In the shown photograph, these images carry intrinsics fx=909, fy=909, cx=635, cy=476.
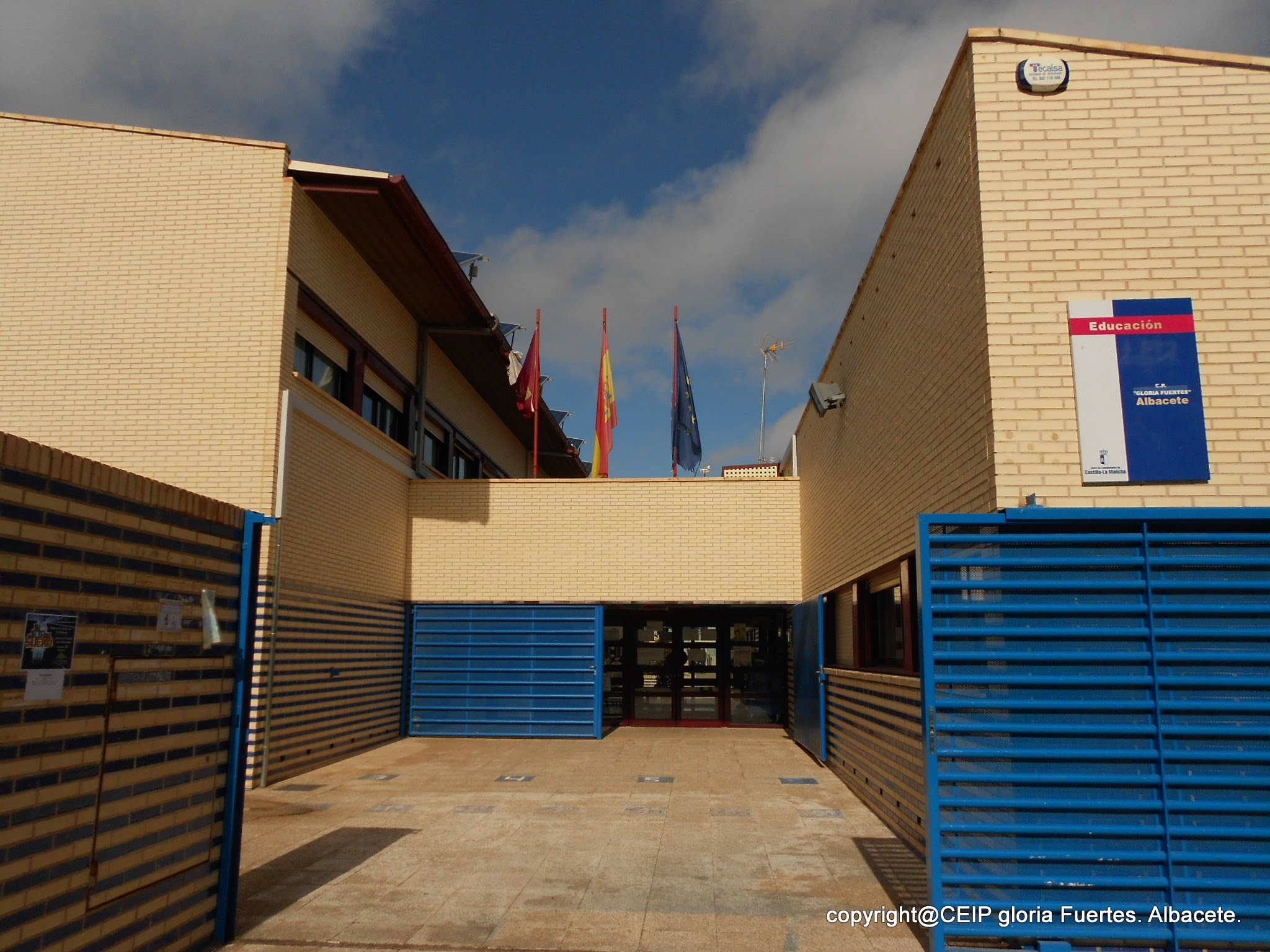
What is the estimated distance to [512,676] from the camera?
51.0 ft

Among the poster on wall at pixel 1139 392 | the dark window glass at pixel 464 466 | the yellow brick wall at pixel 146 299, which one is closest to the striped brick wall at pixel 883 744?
the poster on wall at pixel 1139 392

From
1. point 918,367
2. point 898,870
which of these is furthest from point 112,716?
point 918,367

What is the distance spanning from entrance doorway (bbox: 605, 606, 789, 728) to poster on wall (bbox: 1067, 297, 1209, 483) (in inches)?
467

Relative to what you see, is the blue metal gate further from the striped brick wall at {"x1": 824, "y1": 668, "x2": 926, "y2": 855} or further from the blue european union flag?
the blue european union flag

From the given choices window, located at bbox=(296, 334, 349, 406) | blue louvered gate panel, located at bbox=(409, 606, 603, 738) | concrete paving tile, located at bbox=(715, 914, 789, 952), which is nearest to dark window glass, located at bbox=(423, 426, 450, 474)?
blue louvered gate panel, located at bbox=(409, 606, 603, 738)

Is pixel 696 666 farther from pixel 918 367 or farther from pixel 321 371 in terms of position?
pixel 918 367

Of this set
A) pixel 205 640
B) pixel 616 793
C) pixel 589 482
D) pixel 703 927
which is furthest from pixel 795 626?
pixel 205 640

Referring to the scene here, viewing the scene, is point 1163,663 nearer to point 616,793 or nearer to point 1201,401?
point 1201,401

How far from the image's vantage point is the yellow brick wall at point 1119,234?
5547 millimetres

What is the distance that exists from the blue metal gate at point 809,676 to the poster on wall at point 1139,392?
7267 millimetres

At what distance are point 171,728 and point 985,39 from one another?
21.7 feet

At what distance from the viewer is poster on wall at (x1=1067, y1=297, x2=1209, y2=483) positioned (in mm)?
5477

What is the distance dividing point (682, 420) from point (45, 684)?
48.6 ft

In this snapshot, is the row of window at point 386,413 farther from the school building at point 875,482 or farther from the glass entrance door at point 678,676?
the glass entrance door at point 678,676
